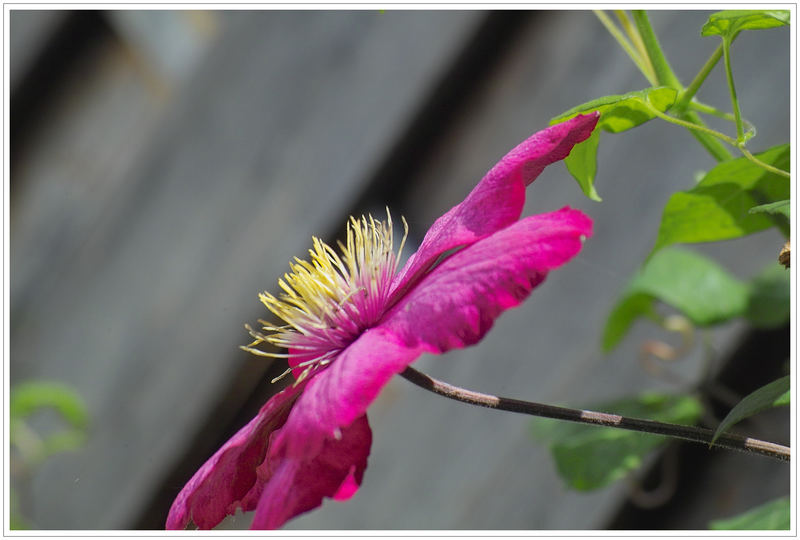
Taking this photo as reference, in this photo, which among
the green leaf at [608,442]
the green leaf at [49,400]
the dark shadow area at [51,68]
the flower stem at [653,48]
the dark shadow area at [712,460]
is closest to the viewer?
the flower stem at [653,48]

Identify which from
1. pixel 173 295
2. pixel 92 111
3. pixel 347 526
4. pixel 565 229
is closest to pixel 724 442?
pixel 565 229

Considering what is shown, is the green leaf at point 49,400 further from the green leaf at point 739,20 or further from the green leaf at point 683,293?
the green leaf at point 739,20

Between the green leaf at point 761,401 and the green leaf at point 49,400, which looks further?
the green leaf at point 49,400

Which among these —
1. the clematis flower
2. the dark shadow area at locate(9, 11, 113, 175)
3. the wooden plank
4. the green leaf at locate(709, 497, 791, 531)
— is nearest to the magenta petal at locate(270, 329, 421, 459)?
the clematis flower

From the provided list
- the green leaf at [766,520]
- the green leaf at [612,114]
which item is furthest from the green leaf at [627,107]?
the green leaf at [766,520]

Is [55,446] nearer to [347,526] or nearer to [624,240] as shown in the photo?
[347,526]

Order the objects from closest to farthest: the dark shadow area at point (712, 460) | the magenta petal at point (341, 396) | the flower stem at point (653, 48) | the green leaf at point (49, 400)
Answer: the magenta petal at point (341, 396) → the flower stem at point (653, 48) → the dark shadow area at point (712, 460) → the green leaf at point (49, 400)

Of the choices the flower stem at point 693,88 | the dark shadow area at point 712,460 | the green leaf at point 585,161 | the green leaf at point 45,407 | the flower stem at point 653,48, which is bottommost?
the green leaf at point 45,407

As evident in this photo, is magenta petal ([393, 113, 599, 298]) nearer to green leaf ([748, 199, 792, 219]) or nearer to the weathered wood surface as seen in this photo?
green leaf ([748, 199, 792, 219])
